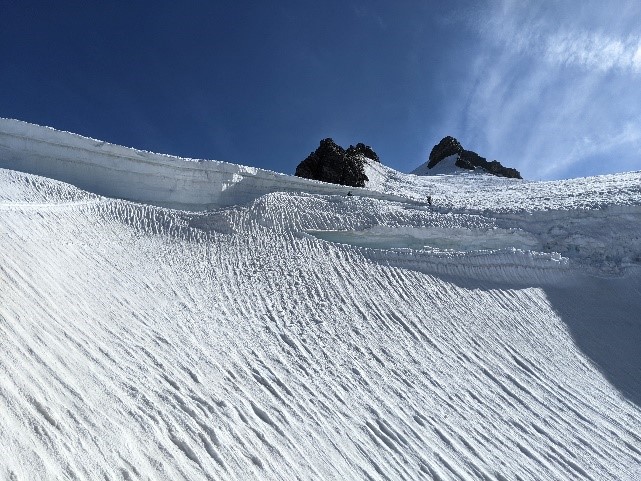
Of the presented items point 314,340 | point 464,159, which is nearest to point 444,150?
point 464,159

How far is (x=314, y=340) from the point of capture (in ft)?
19.5

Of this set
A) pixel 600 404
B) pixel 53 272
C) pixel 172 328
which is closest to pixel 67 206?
pixel 53 272

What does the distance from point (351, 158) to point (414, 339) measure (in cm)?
1344

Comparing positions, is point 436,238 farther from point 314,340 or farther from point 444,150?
point 444,150

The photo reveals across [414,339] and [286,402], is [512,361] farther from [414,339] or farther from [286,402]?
[286,402]

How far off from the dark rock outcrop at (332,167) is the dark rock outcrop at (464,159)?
1718 cm

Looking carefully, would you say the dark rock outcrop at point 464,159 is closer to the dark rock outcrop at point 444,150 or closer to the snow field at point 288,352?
the dark rock outcrop at point 444,150

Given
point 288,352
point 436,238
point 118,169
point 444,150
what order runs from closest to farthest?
point 288,352 < point 436,238 < point 118,169 < point 444,150

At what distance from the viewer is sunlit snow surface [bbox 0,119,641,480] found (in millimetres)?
3633

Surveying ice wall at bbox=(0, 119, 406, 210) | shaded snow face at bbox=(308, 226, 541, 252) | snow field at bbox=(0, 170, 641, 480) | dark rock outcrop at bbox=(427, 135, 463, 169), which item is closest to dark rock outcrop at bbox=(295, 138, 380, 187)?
ice wall at bbox=(0, 119, 406, 210)

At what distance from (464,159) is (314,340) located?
31.7 m

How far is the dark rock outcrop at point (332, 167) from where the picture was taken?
59.0 ft

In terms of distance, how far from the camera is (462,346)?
21.6 ft

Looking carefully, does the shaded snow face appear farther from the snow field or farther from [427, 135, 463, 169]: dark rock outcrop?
[427, 135, 463, 169]: dark rock outcrop
